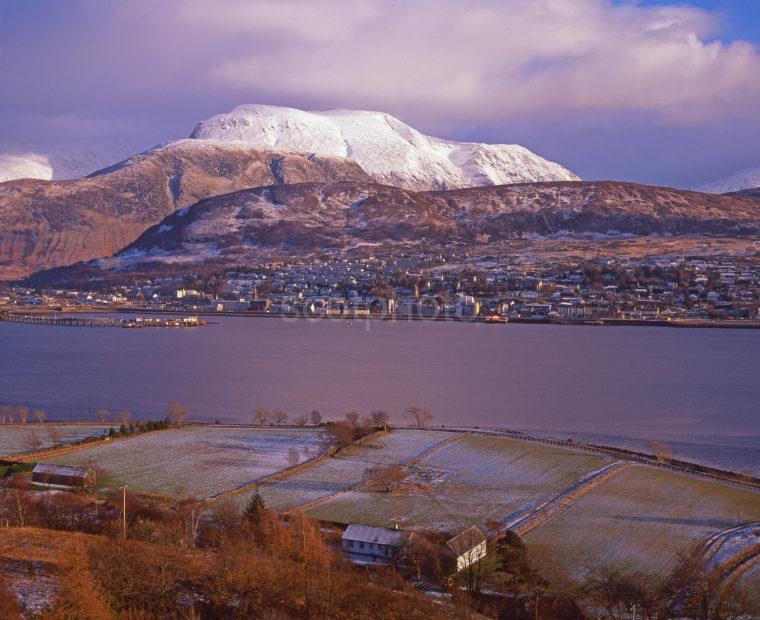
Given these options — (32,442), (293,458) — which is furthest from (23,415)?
(293,458)

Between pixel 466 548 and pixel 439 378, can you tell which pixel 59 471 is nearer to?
pixel 466 548

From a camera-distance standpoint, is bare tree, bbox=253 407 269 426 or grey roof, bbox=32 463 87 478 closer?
grey roof, bbox=32 463 87 478

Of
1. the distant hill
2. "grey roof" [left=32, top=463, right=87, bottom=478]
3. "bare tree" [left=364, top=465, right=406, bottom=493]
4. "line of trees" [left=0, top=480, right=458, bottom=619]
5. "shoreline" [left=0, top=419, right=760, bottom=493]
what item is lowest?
"shoreline" [left=0, top=419, right=760, bottom=493]

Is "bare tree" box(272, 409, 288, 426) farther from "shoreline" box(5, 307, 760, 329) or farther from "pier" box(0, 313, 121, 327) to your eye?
"shoreline" box(5, 307, 760, 329)

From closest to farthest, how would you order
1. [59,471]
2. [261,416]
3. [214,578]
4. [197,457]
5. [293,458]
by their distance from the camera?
[214,578] < [59,471] < [293,458] < [197,457] < [261,416]

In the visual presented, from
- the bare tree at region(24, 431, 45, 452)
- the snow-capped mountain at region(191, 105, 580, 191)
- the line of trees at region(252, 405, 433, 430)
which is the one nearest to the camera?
the bare tree at region(24, 431, 45, 452)

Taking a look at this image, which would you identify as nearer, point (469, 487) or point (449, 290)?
point (469, 487)

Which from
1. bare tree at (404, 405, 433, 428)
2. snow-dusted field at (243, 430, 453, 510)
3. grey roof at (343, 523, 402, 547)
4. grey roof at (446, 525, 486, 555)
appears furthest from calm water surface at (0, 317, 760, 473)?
grey roof at (343, 523, 402, 547)

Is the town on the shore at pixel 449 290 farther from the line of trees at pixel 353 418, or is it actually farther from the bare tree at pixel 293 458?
the bare tree at pixel 293 458
